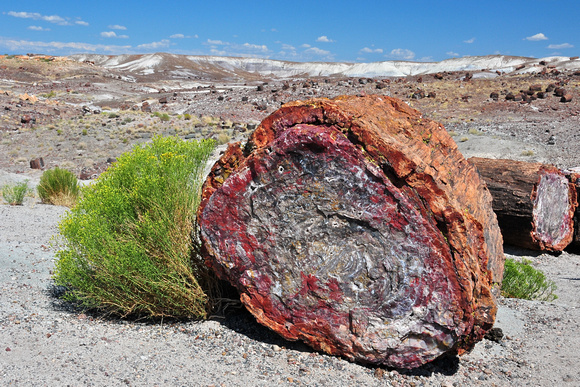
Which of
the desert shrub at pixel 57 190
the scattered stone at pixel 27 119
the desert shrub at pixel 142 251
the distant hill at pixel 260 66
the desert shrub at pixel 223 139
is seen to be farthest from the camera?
the distant hill at pixel 260 66

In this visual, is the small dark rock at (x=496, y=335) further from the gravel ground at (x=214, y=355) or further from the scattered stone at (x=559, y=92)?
the scattered stone at (x=559, y=92)

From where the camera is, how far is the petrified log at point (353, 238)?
126 inches

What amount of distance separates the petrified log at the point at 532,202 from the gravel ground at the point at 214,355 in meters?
2.86

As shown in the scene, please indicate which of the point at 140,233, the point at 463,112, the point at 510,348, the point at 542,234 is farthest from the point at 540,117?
the point at 140,233

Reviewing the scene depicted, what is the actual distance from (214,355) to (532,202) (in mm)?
5656

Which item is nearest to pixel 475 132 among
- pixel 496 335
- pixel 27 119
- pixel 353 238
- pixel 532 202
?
pixel 532 202

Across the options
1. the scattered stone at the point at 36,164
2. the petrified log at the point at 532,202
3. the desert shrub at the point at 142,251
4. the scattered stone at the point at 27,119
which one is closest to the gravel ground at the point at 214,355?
the desert shrub at the point at 142,251

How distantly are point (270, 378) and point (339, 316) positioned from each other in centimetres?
67

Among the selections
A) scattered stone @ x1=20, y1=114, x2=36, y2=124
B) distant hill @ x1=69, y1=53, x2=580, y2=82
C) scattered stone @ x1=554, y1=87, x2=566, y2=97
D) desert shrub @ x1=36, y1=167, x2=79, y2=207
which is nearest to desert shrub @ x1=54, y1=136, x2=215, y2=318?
desert shrub @ x1=36, y1=167, x2=79, y2=207

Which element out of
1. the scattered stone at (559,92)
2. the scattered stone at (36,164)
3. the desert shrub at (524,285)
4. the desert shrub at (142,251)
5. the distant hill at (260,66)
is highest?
the distant hill at (260,66)

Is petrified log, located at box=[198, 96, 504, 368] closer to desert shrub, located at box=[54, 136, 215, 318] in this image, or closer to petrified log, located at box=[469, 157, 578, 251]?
desert shrub, located at box=[54, 136, 215, 318]

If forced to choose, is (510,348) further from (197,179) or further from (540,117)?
(540,117)

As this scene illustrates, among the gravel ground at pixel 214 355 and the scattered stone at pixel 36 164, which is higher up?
the gravel ground at pixel 214 355

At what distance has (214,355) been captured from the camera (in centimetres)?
351
